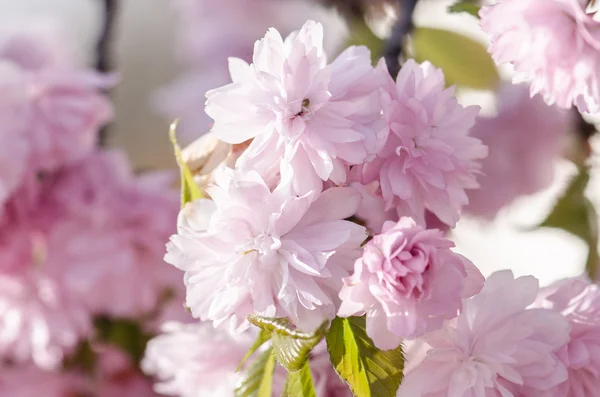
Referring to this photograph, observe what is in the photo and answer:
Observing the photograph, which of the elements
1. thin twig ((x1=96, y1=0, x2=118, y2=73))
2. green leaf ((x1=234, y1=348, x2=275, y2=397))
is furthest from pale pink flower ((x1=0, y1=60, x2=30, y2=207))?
green leaf ((x1=234, y1=348, x2=275, y2=397))

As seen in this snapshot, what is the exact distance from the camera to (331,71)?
0.24 m

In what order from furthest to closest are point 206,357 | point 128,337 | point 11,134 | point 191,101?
point 191,101 → point 128,337 → point 11,134 → point 206,357

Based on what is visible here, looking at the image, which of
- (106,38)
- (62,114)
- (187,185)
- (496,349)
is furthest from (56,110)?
(496,349)

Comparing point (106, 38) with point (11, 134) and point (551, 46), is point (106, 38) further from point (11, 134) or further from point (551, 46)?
point (551, 46)

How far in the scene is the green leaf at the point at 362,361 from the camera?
25cm

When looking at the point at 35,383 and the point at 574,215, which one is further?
the point at 35,383

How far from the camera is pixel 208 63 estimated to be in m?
0.75

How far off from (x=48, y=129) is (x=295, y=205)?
0.28 m

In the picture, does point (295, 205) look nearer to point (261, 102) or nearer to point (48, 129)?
point (261, 102)

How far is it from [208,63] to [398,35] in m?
0.37

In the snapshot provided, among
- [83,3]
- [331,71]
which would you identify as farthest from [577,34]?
[83,3]

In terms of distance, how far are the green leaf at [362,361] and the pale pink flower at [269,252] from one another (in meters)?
0.01

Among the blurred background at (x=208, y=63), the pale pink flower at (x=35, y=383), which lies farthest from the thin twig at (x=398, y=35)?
the pale pink flower at (x=35, y=383)

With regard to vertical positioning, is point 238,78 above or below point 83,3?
above
